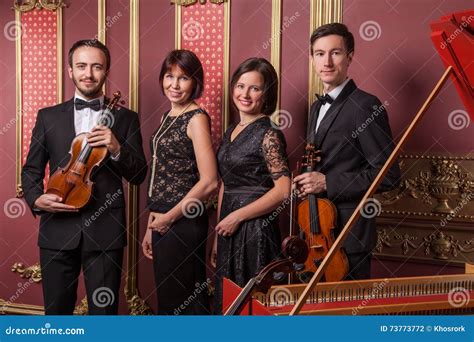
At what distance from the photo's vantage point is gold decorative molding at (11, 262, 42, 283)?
4.48 m

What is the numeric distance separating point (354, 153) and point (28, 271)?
2.57 meters

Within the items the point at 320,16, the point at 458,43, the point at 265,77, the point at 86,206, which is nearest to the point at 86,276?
the point at 86,206

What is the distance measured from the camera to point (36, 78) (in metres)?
4.45

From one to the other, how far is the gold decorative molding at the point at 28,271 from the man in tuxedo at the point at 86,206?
134 centimetres

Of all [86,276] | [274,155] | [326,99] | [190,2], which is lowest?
[86,276]

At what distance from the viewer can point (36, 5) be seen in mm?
4430

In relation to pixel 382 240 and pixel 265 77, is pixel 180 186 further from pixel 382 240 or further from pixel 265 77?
pixel 382 240

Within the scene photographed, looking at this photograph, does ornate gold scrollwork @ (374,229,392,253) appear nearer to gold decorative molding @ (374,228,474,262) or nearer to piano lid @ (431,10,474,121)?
gold decorative molding @ (374,228,474,262)

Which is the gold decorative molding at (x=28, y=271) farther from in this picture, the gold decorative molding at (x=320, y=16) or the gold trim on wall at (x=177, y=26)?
the gold decorative molding at (x=320, y=16)

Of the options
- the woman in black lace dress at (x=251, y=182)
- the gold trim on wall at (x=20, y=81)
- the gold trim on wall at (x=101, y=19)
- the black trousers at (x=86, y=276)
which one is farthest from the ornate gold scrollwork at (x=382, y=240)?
the gold trim on wall at (x=20, y=81)

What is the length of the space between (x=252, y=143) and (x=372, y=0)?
3.61ft

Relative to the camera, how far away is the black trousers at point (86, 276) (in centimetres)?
315

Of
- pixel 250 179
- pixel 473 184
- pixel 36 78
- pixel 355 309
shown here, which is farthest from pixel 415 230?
pixel 36 78

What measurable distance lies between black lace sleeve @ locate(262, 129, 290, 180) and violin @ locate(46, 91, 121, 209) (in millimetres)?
711
